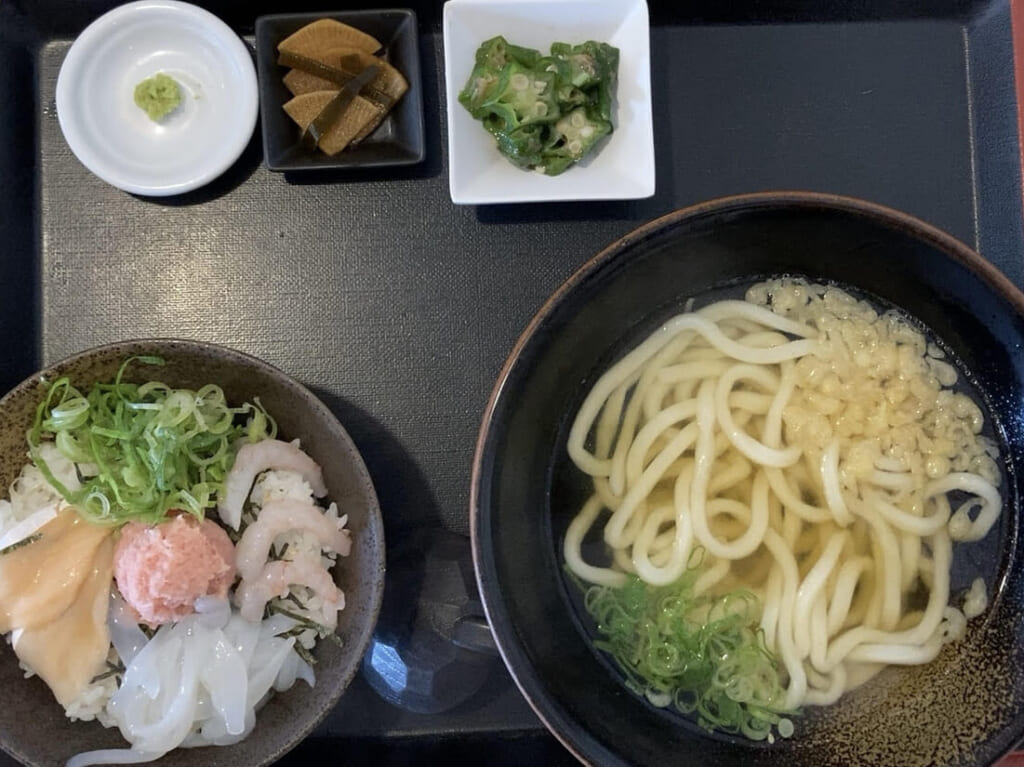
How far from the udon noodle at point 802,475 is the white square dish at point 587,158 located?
1.04 feet

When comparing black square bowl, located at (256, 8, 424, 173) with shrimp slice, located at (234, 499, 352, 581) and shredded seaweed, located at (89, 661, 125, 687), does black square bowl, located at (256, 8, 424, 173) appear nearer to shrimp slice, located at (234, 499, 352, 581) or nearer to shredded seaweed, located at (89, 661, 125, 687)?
shrimp slice, located at (234, 499, 352, 581)

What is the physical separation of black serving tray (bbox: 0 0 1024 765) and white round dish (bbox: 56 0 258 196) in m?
0.08

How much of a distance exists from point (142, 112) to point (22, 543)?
866 mm

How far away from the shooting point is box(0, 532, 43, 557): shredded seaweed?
150 centimetres

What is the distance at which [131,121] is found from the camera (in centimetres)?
179

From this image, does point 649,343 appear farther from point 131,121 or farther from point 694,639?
point 131,121

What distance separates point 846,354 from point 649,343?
363 mm

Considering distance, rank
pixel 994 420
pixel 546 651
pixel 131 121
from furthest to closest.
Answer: pixel 131 121 → pixel 994 420 → pixel 546 651

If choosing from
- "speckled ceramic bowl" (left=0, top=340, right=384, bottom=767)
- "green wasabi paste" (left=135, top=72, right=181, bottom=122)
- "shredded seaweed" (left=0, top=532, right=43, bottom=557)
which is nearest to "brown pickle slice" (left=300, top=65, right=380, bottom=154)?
"green wasabi paste" (left=135, top=72, right=181, bottom=122)

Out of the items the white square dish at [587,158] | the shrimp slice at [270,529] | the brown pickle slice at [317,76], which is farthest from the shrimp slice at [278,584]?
the brown pickle slice at [317,76]

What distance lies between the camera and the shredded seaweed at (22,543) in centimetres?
150

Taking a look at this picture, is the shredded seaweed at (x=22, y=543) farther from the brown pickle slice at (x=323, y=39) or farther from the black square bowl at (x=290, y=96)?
the brown pickle slice at (x=323, y=39)

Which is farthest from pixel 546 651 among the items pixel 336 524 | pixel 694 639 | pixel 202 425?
pixel 202 425

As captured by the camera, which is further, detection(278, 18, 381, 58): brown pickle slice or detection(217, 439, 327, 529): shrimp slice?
detection(278, 18, 381, 58): brown pickle slice
